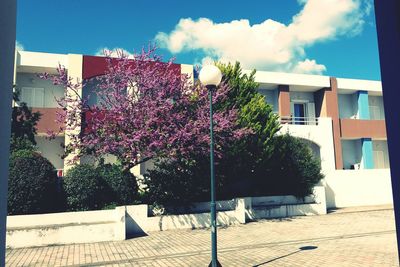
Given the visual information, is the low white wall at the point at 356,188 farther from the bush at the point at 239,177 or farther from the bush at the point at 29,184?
the bush at the point at 29,184

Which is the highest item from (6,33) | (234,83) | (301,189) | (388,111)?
(234,83)

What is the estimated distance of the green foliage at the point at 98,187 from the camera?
1146 centimetres

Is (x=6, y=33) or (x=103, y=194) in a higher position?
(x=6, y=33)

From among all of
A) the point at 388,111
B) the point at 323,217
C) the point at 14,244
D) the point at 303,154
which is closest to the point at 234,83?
the point at 303,154

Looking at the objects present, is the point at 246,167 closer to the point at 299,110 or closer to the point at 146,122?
the point at 146,122

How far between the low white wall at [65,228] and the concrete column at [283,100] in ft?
57.0

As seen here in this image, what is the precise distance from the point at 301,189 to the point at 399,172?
15348 mm

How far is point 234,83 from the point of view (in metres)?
15.5

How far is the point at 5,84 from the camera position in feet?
6.62

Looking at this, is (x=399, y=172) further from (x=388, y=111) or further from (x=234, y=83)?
(x=234, y=83)

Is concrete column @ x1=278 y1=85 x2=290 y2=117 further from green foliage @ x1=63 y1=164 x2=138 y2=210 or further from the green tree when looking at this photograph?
green foliage @ x1=63 y1=164 x2=138 y2=210

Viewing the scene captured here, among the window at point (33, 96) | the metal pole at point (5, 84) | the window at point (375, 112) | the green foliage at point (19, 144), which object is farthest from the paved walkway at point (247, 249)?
the window at point (375, 112)

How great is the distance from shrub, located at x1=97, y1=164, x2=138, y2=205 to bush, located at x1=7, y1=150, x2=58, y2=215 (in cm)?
192

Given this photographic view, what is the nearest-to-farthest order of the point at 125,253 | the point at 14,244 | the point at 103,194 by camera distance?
the point at 125,253, the point at 14,244, the point at 103,194
